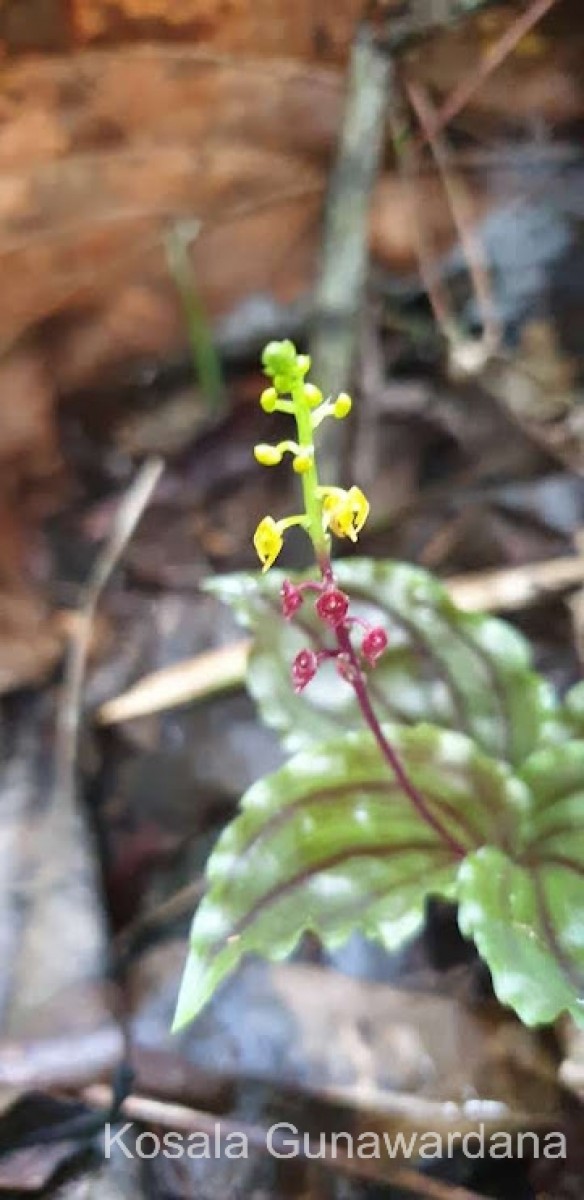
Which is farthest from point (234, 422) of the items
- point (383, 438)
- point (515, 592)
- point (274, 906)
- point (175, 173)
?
point (274, 906)

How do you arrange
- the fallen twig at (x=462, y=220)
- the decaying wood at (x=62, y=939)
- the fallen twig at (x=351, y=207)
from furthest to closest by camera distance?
the fallen twig at (x=462, y=220) → the fallen twig at (x=351, y=207) → the decaying wood at (x=62, y=939)

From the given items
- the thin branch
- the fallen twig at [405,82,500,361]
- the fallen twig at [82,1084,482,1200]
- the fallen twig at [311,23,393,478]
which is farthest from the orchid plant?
the thin branch

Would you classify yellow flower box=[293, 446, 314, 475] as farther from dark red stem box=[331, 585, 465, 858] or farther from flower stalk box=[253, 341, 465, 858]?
dark red stem box=[331, 585, 465, 858]

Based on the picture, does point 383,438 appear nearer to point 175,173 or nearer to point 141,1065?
point 175,173

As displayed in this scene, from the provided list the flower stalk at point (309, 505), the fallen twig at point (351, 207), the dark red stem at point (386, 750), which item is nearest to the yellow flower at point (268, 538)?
the flower stalk at point (309, 505)

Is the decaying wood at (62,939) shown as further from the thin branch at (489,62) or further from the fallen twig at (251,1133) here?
the thin branch at (489,62)

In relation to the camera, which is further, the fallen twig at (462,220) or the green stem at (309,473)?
the fallen twig at (462,220)
